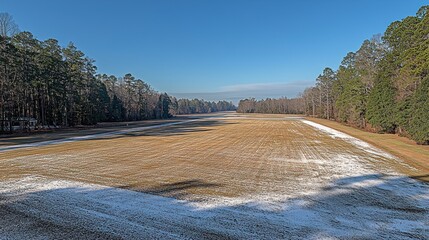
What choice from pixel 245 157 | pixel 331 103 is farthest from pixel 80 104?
pixel 331 103

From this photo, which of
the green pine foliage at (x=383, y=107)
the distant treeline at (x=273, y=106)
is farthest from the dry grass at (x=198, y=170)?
the distant treeline at (x=273, y=106)

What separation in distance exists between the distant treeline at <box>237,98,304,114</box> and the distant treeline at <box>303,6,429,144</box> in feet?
256

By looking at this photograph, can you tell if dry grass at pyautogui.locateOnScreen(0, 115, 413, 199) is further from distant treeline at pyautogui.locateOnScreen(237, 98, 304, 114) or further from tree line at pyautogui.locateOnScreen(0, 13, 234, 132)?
distant treeline at pyautogui.locateOnScreen(237, 98, 304, 114)

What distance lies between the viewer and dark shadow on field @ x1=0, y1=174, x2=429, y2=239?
413 cm

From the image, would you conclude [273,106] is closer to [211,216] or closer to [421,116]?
[421,116]

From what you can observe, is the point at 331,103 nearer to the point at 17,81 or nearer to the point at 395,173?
the point at 395,173

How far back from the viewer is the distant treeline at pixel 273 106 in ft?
403

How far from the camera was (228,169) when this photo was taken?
9.60 m

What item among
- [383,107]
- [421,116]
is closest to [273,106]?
[383,107]

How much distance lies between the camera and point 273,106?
139 meters

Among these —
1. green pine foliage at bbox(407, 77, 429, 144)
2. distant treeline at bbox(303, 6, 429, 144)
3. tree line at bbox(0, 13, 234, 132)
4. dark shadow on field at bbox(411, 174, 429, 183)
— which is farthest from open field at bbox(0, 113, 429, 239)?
tree line at bbox(0, 13, 234, 132)

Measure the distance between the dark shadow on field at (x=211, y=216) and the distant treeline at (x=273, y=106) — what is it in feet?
366

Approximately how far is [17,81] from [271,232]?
38429 mm

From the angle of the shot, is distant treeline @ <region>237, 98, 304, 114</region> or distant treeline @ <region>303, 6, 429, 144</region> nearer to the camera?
distant treeline @ <region>303, 6, 429, 144</region>
